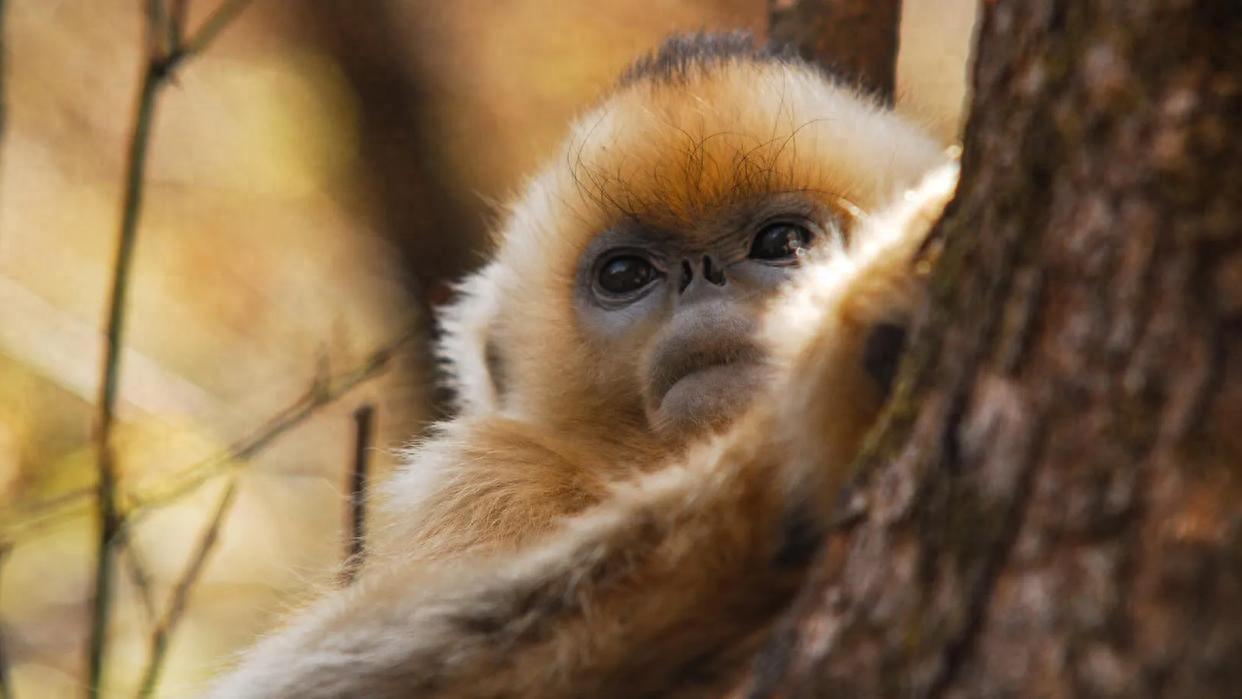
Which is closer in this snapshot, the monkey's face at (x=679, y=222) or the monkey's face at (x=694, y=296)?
the monkey's face at (x=694, y=296)

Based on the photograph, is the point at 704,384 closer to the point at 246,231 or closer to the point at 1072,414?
the point at 1072,414

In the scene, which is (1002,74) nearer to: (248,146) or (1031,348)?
(1031,348)

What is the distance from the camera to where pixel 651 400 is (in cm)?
284

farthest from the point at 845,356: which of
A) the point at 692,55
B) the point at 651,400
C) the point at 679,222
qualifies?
the point at 692,55

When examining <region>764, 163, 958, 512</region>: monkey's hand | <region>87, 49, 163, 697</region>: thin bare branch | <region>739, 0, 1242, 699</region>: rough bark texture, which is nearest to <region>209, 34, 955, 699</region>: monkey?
<region>764, 163, 958, 512</region>: monkey's hand

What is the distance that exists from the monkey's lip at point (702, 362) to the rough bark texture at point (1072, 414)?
1.36 m

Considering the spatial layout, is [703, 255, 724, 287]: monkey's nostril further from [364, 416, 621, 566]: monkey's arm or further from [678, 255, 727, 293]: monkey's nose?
[364, 416, 621, 566]: monkey's arm

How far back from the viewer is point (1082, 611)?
41.7 inches

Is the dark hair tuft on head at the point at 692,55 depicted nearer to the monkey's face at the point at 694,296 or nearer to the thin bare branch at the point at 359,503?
the monkey's face at the point at 694,296

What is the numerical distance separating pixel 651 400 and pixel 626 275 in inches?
17.0

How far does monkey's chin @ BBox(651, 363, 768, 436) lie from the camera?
2.62 meters

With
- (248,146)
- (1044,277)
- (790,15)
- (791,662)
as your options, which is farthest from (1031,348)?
(248,146)

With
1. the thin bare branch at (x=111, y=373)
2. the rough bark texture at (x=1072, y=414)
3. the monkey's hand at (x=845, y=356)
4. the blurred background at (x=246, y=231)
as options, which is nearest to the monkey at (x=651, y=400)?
the monkey's hand at (x=845, y=356)

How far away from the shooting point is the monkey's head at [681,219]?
2865mm
